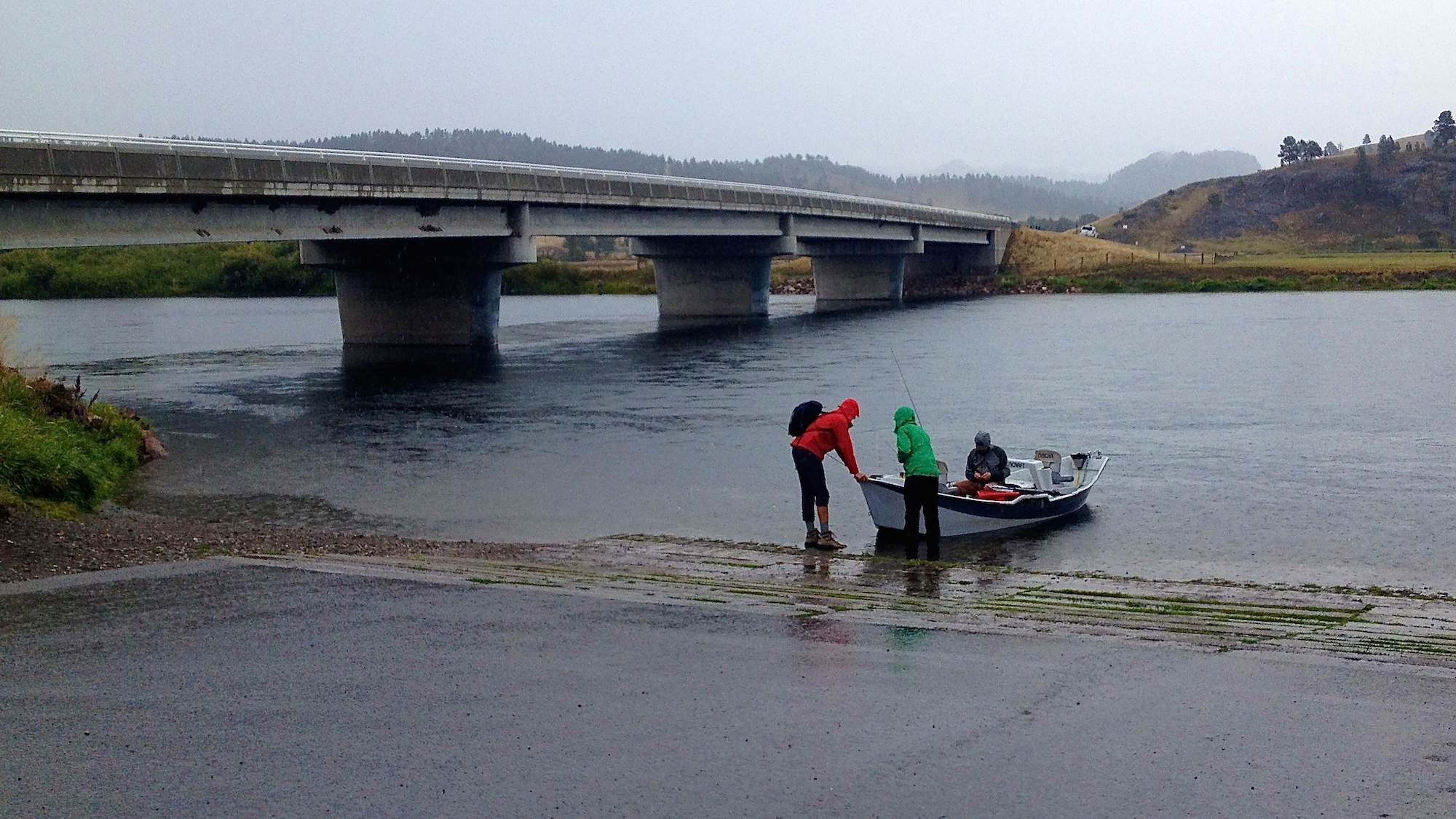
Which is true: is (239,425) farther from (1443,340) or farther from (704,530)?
(1443,340)

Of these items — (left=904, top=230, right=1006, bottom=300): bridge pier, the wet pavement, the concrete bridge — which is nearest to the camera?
the wet pavement

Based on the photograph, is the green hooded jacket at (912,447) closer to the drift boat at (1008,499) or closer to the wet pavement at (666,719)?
the drift boat at (1008,499)

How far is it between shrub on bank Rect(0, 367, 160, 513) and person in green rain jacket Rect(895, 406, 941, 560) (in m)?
10.5

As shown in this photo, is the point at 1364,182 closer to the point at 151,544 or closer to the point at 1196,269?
the point at 1196,269

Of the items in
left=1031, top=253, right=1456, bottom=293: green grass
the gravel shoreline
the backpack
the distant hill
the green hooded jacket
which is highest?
the distant hill

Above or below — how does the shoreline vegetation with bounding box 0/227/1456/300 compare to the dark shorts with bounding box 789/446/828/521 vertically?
above

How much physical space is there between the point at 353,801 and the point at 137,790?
3.89 feet

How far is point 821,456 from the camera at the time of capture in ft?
58.3

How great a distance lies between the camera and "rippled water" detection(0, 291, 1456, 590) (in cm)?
2059

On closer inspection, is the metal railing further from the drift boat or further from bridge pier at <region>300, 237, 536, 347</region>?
the drift boat

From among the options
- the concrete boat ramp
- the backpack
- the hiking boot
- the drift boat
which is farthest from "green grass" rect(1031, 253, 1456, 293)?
the concrete boat ramp

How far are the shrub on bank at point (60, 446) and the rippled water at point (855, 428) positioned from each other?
954 millimetres

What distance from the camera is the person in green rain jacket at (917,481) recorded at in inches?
697

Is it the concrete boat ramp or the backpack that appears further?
the backpack
